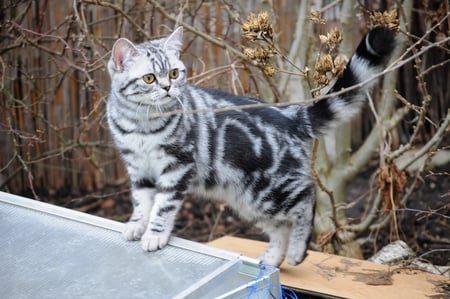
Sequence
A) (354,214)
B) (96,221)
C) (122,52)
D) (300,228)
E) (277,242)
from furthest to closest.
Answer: (354,214)
(277,242)
(300,228)
(96,221)
(122,52)

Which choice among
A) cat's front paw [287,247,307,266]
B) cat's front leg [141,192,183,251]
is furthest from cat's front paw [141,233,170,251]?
cat's front paw [287,247,307,266]

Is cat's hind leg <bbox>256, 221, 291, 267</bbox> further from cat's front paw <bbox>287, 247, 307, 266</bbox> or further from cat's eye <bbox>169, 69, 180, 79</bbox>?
cat's eye <bbox>169, 69, 180, 79</bbox>

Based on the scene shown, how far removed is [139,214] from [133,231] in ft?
0.50

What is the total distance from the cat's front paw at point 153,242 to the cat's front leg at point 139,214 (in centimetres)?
9

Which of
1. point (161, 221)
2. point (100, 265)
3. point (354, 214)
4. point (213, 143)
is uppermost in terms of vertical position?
point (213, 143)

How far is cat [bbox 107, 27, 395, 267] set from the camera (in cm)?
297

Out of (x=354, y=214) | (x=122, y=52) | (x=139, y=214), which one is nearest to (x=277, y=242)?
(x=139, y=214)

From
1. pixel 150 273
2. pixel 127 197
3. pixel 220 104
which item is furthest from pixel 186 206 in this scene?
pixel 150 273

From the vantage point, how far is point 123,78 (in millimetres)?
3006

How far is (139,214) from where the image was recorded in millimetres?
3168

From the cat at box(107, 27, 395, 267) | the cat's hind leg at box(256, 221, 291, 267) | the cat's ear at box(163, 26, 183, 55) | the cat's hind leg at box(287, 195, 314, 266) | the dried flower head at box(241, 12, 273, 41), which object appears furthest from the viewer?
the cat's hind leg at box(256, 221, 291, 267)

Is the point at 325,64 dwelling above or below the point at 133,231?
above

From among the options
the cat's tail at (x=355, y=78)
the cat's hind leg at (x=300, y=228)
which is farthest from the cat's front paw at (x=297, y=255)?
the cat's tail at (x=355, y=78)

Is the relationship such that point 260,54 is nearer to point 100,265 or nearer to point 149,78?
point 149,78
